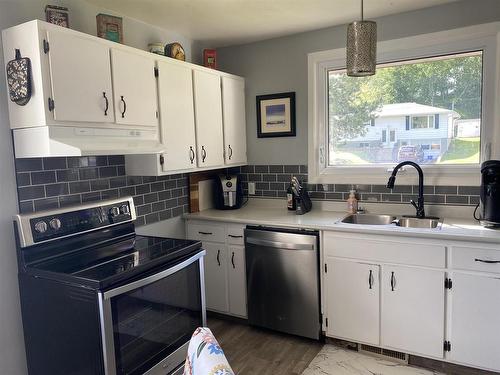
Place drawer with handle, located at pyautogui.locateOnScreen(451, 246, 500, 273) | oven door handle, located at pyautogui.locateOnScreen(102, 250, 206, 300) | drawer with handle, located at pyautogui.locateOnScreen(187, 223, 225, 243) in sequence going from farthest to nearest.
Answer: drawer with handle, located at pyautogui.locateOnScreen(187, 223, 225, 243)
drawer with handle, located at pyautogui.locateOnScreen(451, 246, 500, 273)
oven door handle, located at pyautogui.locateOnScreen(102, 250, 206, 300)

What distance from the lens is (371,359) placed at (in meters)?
2.54

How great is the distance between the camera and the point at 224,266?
9.93ft

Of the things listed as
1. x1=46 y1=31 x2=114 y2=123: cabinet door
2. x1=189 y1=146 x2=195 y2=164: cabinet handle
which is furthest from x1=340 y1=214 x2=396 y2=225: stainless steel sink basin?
x1=46 y1=31 x2=114 y2=123: cabinet door

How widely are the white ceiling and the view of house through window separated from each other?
1.39ft

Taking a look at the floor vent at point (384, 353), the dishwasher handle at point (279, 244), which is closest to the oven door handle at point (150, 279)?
the dishwasher handle at point (279, 244)

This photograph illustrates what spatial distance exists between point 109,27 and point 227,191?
1556 mm

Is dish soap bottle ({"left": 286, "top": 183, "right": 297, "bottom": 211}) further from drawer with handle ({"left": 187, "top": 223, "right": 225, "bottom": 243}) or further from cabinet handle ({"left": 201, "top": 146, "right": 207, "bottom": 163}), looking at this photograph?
cabinet handle ({"left": 201, "top": 146, "right": 207, "bottom": 163})

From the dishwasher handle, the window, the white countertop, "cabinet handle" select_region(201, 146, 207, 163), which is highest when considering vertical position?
the window

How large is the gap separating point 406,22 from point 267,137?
4.50 ft

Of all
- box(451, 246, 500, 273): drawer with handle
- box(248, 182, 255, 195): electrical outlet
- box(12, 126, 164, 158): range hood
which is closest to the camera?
box(12, 126, 164, 158): range hood

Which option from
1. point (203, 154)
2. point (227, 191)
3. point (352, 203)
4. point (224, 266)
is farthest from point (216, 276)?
point (352, 203)

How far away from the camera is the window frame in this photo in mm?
2535

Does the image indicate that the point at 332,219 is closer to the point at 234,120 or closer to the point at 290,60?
the point at 234,120

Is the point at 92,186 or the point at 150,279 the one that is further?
the point at 92,186
